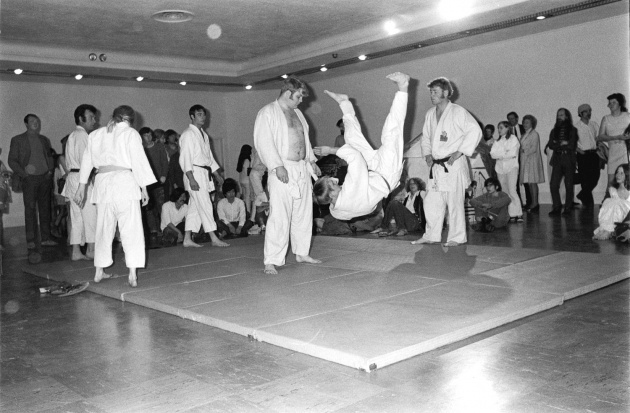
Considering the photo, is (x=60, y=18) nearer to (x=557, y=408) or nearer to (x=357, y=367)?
(x=357, y=367)

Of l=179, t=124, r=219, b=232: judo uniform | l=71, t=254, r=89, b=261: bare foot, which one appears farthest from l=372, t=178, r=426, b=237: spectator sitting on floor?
l=71, t=254, r=89, b=261: bare foot

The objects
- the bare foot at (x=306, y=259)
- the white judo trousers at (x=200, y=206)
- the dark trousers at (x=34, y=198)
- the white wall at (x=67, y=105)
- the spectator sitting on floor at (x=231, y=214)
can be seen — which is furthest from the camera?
the white wall at (x=67, y=105)

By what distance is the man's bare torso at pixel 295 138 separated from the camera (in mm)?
5215

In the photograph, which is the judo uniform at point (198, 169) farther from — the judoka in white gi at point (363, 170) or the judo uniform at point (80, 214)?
the judoka in white gi at point (363, 170)

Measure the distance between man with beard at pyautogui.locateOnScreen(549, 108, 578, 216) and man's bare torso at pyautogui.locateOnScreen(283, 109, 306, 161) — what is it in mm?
4869

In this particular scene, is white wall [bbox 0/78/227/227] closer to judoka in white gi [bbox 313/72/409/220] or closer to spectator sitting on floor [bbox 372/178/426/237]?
spectator sitting on floor [bbox 372/178/426/237]

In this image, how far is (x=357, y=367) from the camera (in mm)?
2844

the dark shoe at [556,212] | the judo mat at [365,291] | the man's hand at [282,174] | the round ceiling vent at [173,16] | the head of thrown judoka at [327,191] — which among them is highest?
the round ceiling vent at [173,16]

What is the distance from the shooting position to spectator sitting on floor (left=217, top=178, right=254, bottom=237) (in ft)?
27.8

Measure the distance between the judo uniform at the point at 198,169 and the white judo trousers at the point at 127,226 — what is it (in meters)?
2.06

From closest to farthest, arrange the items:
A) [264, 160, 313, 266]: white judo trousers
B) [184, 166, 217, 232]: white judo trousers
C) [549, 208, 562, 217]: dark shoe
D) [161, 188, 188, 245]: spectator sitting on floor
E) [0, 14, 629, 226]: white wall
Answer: [264, 160, 313, 266]: white judo trousers < [184, 166, 217, 232]: white judo trousers < [161, 188, 188, 245]: spectator sitting on floor < [549, 208, 562, 217]: dark shoe < [0, 14, 629, 226]: white wall

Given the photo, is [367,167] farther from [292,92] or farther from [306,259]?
[306,259]

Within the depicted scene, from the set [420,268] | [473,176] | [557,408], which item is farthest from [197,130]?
[557,408]

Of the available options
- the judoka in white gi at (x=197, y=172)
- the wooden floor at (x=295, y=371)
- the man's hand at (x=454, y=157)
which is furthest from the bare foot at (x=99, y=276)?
the man's hand at (x=454, y=157)
